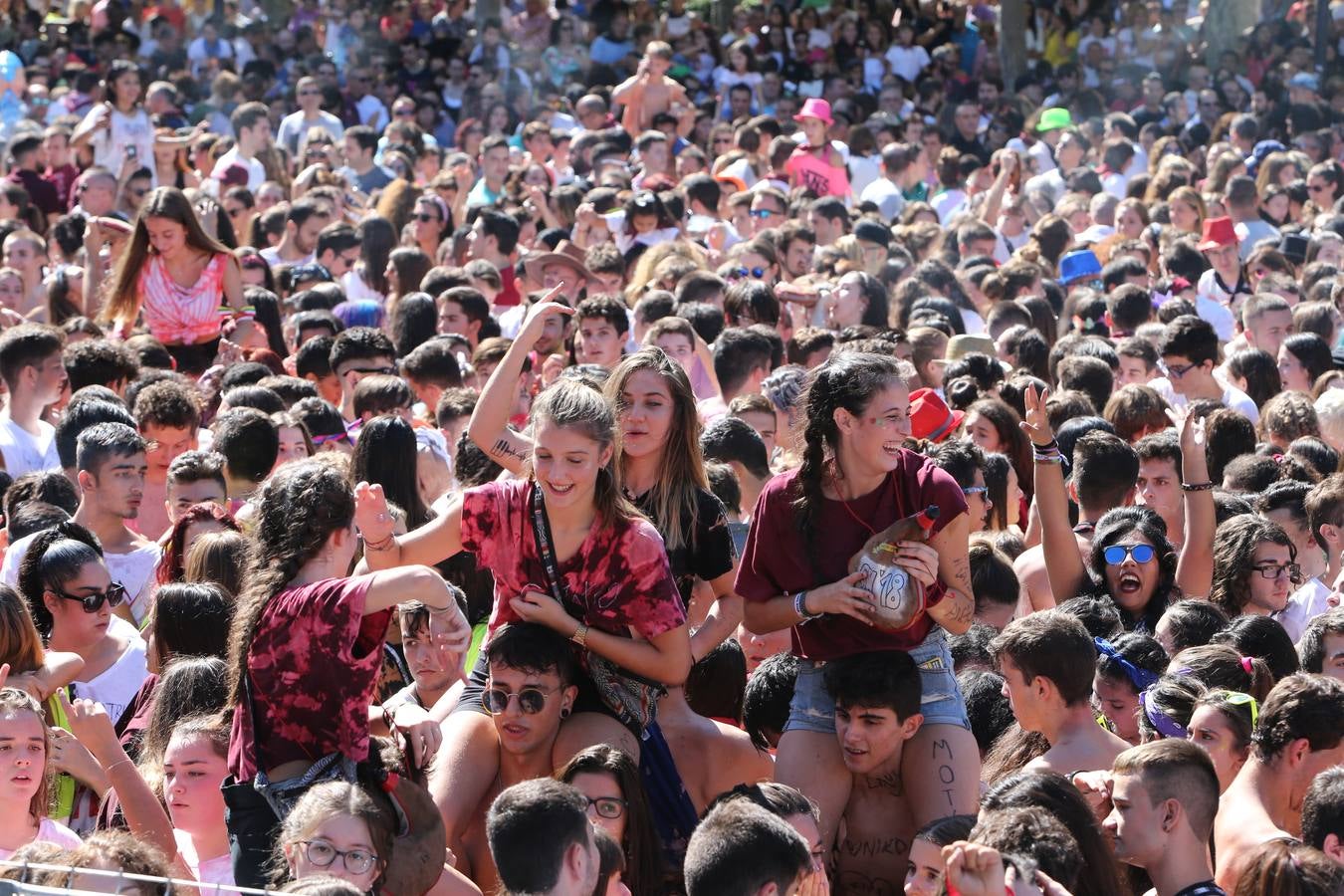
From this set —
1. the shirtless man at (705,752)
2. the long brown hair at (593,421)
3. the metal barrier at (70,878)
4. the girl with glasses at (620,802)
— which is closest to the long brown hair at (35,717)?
the metal barrier at (70,878)

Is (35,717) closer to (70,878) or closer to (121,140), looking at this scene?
(70,878)

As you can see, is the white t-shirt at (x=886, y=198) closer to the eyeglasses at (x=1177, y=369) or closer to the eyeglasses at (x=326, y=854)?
the eyeglasses at (x=1177, y=369)

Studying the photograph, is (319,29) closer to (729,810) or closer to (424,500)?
(424,500)

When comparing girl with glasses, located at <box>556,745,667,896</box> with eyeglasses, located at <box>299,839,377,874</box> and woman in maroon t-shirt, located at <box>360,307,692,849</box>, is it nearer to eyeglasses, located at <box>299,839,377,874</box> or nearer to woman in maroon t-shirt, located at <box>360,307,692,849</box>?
woman in maroon t-shirt, located at <box>360,307,692,849</box>

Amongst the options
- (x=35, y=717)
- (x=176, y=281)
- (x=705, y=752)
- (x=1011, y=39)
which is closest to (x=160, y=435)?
(x=176, y=281)

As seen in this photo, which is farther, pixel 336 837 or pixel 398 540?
pixel 398 540

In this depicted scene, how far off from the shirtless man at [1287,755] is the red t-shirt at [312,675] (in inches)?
83.2

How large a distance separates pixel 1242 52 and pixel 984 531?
17455 millimetres

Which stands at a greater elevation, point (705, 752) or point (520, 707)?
point (520, 707)

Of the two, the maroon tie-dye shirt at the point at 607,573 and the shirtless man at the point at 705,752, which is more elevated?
the maroon tie-dye shirt at the point at 607,573

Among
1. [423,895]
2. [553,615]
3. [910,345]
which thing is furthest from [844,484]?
[910,345]

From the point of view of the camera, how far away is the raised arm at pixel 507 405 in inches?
199

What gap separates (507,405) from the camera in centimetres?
521

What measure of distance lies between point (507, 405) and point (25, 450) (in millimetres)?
3232
